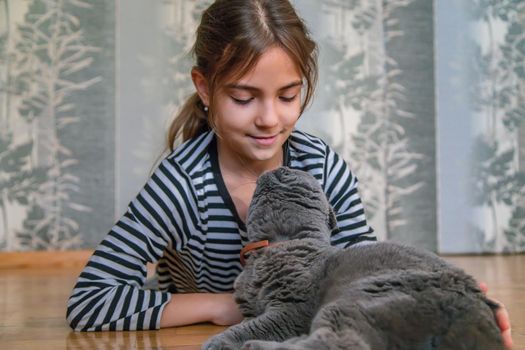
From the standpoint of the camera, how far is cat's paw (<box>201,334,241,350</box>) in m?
0.91

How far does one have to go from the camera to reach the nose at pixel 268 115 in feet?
3.98

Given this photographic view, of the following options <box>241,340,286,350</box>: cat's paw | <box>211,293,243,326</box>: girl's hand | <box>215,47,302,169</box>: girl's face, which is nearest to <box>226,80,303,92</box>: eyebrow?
<box>215,47,302,169</box>: girl's face

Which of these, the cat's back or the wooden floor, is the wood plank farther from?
the cat's back

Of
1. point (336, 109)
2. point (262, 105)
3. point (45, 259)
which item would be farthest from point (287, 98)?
point (45, 259)

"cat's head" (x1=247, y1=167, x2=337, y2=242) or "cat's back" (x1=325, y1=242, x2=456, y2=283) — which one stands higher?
"cat's head" (x1=247, y1=167, x2=337, y2=242)

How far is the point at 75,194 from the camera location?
2.66m

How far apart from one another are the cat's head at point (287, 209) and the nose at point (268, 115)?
0.15 m

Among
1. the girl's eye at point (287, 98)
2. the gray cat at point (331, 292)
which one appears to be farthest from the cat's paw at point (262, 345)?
the girl's eye at point (287, 98)

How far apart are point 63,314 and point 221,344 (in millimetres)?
676

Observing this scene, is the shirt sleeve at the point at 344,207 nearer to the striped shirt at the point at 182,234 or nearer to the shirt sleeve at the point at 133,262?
the striped shirt at the point at 182,234

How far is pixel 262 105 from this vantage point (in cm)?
122

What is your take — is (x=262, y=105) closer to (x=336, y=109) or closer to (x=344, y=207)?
(x=344, y=207)

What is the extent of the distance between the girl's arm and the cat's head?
23 centimetres

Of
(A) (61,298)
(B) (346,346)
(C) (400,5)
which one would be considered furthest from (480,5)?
(B) (346,346)
